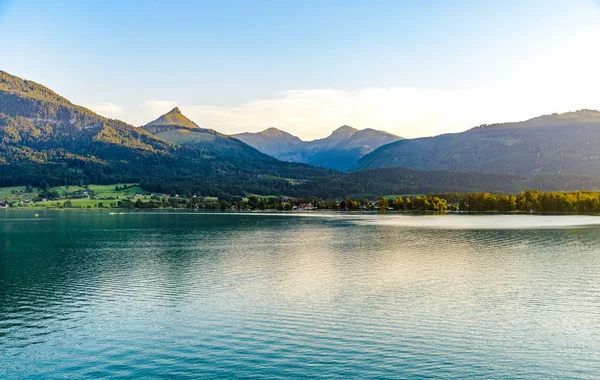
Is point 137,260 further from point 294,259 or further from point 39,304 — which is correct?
point 39,304

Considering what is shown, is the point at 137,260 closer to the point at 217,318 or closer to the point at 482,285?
the point at 217,318

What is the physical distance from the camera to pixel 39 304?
47125mm

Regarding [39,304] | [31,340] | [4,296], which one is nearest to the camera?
[31,340]

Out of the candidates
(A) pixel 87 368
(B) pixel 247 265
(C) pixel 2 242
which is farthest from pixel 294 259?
(C) pixel 2 242

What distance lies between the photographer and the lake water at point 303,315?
100.0 ft

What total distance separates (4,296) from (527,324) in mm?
48975

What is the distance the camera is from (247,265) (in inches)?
2854

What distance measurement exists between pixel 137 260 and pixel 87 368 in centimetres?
4981

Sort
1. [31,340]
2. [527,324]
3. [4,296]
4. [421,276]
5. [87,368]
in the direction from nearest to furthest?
1. [87,368]
2. [31,340]
3. [527,324]
4. [4,296]
5. [421,276]

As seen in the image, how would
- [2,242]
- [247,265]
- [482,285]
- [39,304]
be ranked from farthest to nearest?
[2,242], [247,265], [482,285], [39,304]

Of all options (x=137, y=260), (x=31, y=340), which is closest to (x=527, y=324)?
(x=31, y=340)

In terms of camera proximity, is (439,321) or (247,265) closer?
(439,321)

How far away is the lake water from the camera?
30469 millimetres

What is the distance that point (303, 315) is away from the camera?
138 feet
